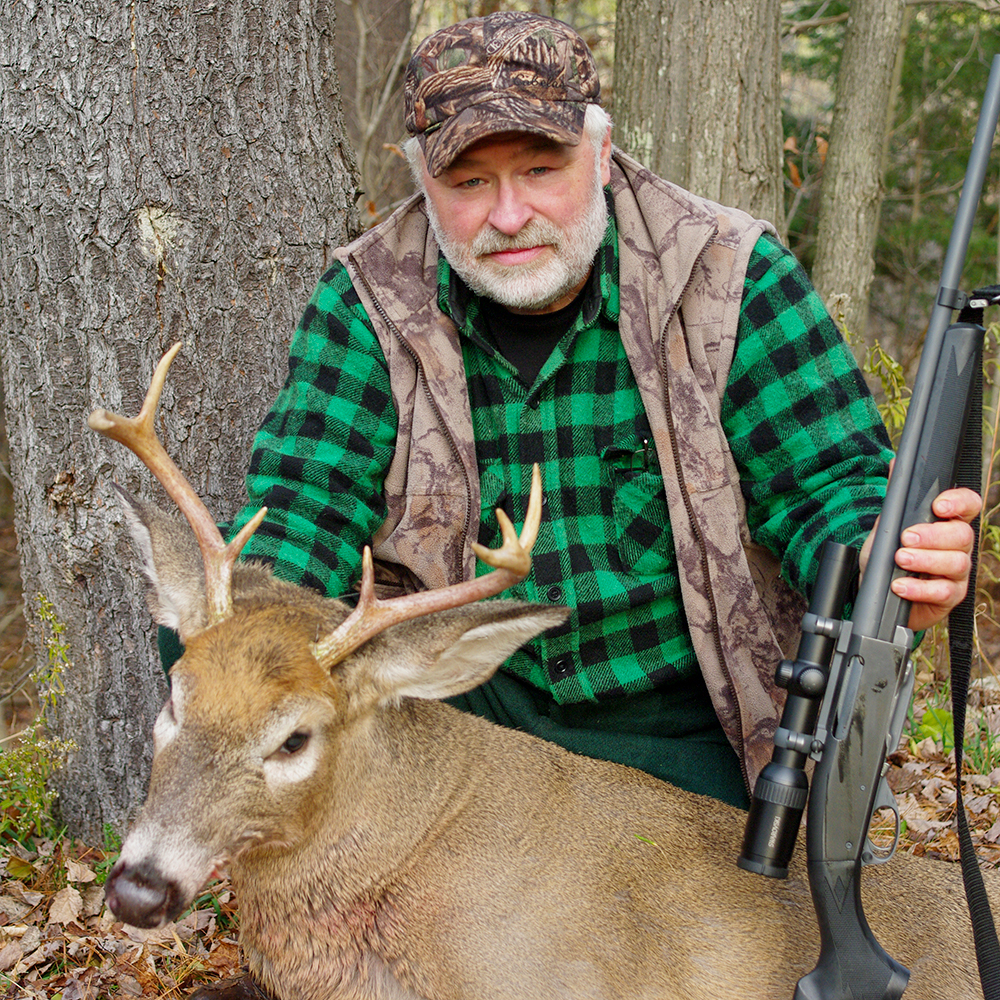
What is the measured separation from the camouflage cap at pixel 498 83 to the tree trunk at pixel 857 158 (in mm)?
4239

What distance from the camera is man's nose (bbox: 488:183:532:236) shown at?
331 cm

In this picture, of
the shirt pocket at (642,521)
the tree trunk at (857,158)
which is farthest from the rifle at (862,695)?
the tree trunk at (857,158)

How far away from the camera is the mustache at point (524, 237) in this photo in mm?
3332

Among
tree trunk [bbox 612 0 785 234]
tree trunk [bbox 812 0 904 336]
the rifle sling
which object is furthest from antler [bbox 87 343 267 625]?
tree trunk [bbox 812 0 904 336]

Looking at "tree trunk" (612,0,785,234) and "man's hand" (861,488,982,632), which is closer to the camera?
"man's hand" (861,488,982,632)

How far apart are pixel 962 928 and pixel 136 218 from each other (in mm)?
3251

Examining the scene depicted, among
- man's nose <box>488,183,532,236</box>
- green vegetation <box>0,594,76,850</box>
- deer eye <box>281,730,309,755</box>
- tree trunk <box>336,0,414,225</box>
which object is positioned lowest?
green vegetation <box>0,594,76,850</box>

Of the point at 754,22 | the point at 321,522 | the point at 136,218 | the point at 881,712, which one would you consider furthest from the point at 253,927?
the point at 754,22

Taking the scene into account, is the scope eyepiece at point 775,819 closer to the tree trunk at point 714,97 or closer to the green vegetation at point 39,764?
the green vegetation at point 39,764

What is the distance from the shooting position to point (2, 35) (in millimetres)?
3598

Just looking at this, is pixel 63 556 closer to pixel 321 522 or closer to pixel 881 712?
pixel 321 522

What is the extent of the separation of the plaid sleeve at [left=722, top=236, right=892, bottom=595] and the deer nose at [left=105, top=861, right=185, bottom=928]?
1.87m

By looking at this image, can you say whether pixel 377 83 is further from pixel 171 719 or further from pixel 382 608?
pixel 171 719

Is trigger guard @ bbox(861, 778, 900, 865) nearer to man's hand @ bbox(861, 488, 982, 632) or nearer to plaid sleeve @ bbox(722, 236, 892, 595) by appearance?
man's hand @ bbox(861, 488, 982, 632)
